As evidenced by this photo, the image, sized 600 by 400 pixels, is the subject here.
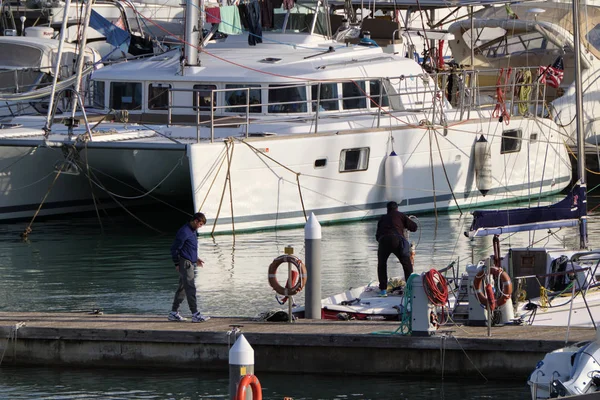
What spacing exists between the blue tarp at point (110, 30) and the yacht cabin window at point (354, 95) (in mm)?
5081

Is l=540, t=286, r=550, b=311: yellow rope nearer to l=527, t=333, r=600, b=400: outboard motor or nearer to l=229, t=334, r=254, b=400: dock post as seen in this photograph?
l=527, t=333, r=600, b=400: outboard motor

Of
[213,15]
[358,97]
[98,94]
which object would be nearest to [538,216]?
[358,97]

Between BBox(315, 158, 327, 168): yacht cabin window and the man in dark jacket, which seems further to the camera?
BBox(315, 158, 327, 168): yacht cabin window

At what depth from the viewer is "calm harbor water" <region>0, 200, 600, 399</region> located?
1346 cm

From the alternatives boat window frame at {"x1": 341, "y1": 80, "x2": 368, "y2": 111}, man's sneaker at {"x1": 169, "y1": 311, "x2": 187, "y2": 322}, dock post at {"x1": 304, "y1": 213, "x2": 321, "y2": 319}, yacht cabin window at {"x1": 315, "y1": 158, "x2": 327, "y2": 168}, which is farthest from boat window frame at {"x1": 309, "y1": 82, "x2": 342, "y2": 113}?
man's sneaker at {"x1": 169, "y1": 311, "x2": 187, "y2": 322}

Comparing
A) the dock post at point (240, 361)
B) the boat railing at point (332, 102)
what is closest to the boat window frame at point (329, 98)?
the boat railing at point (332, 102)

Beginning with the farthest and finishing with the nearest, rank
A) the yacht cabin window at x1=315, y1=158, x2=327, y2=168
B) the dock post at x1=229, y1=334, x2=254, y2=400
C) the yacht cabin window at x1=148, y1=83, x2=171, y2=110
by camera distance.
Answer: the yacht cabin window at x1=148, y1=83, x2=171, y2=110
the yacht cabin window at x1=315, y1=158, x2=327, y2=168
the dock post at x1=229, y1=334, x2=254, y2=400

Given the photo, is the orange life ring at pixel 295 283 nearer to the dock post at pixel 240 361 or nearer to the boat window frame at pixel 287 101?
the dock post at pixel 240 361

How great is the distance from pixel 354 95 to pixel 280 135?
2751 millimetres

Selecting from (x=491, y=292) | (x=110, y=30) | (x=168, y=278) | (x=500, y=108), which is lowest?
(x=168, y=278)

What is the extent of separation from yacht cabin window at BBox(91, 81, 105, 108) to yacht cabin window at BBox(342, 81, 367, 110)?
4.71 metres

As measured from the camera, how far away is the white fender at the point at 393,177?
25.9m

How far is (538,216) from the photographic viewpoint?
18.4 m

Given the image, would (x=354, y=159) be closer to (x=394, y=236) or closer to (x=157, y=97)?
(x=157, y=97)
